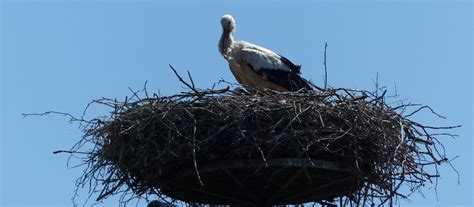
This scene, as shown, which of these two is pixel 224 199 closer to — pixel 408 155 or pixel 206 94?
pixel 206 94

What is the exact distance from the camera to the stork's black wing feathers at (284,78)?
1249 cm

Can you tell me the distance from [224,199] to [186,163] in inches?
28.0

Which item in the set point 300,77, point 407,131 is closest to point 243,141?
point 407,131

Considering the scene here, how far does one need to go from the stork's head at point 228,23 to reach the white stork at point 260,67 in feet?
0.58

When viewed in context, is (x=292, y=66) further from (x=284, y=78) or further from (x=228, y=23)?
(x=228, y=23)

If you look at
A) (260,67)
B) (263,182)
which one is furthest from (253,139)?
(260,67)

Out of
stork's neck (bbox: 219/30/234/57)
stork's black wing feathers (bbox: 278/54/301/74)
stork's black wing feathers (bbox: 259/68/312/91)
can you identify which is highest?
stork's neck (bbox: 219/30/234/57)

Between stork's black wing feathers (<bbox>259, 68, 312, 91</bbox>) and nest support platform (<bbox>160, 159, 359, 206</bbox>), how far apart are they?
237 cm

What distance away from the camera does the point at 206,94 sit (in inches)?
400

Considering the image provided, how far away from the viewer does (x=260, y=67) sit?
41.3ft

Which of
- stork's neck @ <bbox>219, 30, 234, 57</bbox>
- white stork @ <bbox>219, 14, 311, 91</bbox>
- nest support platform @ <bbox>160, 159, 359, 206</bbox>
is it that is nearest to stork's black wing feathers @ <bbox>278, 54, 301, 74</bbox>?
white stork @ <bbox>219, 14, 311, 91</bbox>

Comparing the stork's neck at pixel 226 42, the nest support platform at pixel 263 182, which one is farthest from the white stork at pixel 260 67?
the nest support platform at pixel 263 182

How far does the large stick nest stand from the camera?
9.64m

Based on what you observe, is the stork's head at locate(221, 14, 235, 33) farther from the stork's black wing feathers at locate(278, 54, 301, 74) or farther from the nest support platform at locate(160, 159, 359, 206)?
the nest support platform at locate(160, 159, 359, 206)
